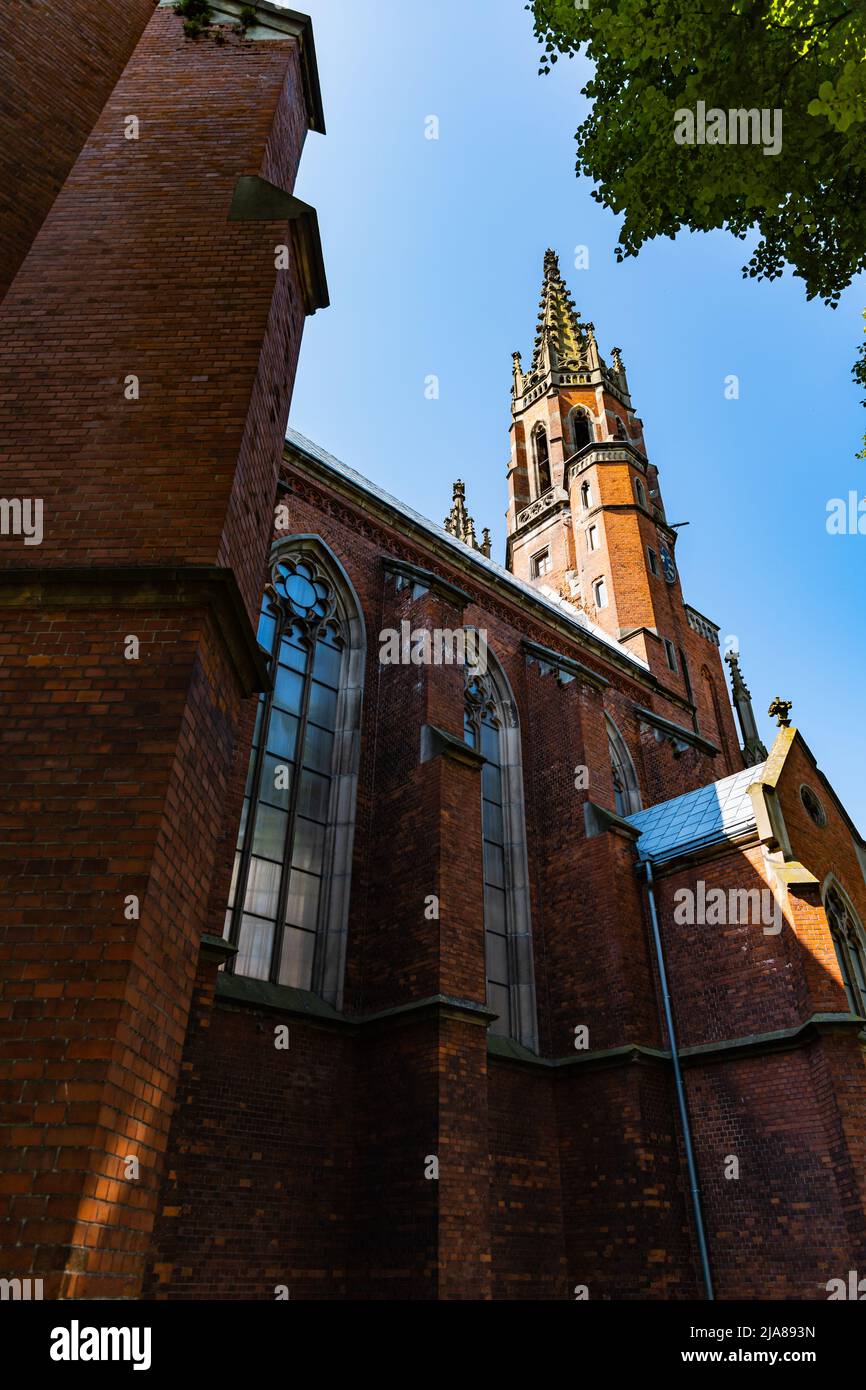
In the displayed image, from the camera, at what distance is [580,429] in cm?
3228

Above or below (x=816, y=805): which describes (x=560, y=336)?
above

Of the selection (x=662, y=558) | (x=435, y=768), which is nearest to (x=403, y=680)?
(x=435, y=768)

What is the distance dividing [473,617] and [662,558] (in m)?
14.0

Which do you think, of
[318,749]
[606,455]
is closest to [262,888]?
[318,749]

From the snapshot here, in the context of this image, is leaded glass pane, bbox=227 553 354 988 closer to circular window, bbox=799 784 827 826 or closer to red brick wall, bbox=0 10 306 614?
red brick wall, bbox=0 10 306 614

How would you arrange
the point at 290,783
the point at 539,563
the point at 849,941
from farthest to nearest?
the point at 539,563
the point at 849,941
the point at 290,783

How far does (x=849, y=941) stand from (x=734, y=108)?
447 inches

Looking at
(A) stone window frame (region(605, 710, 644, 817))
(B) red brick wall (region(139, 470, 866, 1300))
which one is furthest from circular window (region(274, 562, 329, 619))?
(A) stone window frame (region(605, 710, 644, 817))

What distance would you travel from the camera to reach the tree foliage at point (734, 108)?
6457mm

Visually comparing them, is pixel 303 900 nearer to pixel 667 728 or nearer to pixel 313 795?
pixel 313 795

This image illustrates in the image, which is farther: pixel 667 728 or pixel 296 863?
pixel 667 728

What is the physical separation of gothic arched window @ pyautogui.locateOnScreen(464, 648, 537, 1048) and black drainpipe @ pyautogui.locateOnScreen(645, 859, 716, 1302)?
1.90 m

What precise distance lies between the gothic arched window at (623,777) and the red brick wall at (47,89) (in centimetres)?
1289

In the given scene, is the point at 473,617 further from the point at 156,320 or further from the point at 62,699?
the point at 62,699
